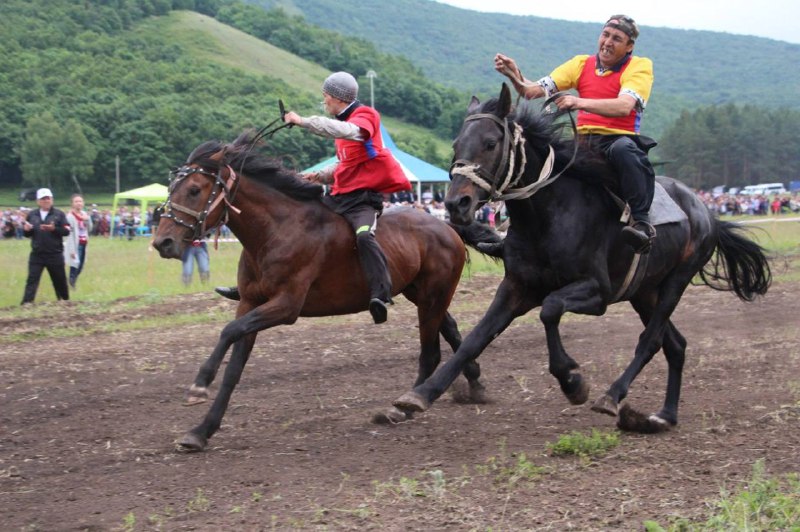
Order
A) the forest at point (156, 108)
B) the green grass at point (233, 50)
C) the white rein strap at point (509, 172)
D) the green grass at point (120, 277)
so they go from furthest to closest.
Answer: the green grass at point (233, 50) < the forest at point (156, 108) < the green grass at point (120, 277) < the white rein strap at point (509, 172)

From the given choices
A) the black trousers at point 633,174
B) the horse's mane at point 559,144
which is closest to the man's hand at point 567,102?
→ the horse's mane at point 559,144

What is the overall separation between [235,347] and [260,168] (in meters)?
1.42

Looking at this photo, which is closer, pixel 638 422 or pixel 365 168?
pixel 638 422

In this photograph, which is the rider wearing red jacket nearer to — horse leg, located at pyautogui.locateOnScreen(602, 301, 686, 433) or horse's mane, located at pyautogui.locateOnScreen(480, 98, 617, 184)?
horse's mane, located at pyautogui.locateOnScreen(480, 98, 617, 184)

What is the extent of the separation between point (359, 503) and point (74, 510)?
5.12 feet

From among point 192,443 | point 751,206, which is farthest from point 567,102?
point 751,206

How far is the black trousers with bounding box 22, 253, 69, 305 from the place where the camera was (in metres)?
14.8

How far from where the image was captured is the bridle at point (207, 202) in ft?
21.6

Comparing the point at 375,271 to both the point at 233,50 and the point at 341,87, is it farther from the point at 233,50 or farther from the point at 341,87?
the point at 233,50

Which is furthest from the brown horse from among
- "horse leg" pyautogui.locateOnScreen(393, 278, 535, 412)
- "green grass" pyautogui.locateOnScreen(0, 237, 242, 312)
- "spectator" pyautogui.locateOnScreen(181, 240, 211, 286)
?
"spectator" pyautogui.locateOnScreen(181, 240, 211, 286)

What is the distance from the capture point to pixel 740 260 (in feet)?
27.8

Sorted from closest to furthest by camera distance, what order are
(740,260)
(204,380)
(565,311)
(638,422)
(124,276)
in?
(565,311) < (204,380) < (638,422) < (740,260) < (124,276)

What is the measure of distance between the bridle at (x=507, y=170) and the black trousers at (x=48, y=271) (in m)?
10.6

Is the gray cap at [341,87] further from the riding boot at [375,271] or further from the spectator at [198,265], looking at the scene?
the spectator at [198,265]
